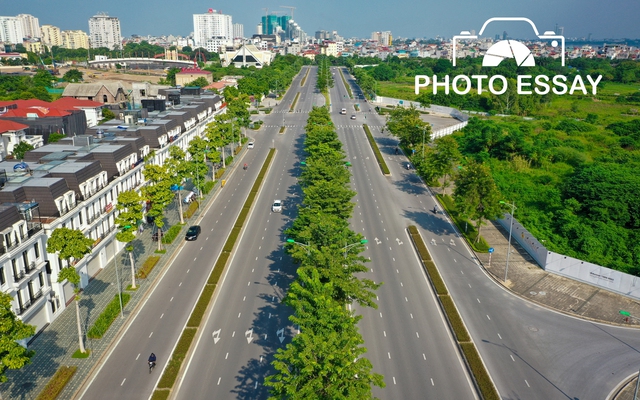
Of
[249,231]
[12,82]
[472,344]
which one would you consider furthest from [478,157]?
[12,82]

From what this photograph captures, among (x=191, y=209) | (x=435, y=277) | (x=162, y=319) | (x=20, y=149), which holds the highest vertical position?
(x=20, y=149)

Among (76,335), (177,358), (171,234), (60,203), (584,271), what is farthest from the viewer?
(171,234)

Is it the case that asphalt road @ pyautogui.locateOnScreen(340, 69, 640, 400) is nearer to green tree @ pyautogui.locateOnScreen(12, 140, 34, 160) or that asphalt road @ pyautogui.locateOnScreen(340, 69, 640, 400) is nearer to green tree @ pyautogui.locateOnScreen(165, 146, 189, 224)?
green tree @ pyautogui.locateOnScreen(165, 146, 189, 224)

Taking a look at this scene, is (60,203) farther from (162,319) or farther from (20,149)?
(20,149)

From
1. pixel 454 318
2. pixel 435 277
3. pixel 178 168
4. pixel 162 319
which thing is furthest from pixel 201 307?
pixel 178 168

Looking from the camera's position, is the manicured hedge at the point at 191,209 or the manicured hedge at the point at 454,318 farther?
the manicured hedge at the point at 191,209

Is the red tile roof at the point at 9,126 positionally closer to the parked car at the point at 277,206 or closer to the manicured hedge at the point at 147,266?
the manicured hedge at the point at 147,266

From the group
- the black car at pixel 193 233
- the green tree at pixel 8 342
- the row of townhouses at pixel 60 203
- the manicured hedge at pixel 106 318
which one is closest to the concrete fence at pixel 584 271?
the black car at pixel 193 233
